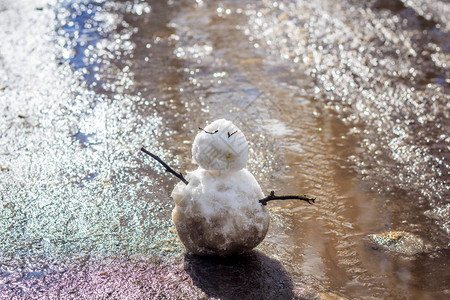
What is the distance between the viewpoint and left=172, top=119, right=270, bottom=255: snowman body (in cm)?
345

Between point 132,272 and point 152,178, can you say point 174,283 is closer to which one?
point 132,272

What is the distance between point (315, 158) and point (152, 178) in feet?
5.03

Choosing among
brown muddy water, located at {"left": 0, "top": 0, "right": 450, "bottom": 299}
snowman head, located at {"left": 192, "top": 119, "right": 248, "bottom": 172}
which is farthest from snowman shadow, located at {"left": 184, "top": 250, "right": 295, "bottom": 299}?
snowman head, located at {"left": 192, "top": 119, "right": 248, "bottom": 172}

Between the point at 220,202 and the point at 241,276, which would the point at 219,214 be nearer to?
the point at 220,202

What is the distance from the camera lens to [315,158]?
518 cm

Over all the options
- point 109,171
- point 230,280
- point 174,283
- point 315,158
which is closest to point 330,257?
point 230,280

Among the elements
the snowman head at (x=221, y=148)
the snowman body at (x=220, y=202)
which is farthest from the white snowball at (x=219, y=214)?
the snowman head at (x=221, y=148)

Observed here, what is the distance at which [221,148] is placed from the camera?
11.4 feet

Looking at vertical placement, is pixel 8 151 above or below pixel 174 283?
below

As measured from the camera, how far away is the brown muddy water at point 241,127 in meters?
3.65

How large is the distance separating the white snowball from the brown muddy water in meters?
0.19

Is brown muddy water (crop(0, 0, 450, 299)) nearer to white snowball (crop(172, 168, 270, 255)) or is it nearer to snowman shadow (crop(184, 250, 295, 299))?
snowman shadow (crop(184, 250, 295, 299))

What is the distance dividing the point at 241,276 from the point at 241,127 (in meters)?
2.38

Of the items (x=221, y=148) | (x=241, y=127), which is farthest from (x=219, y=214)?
(x=241, y=127)
